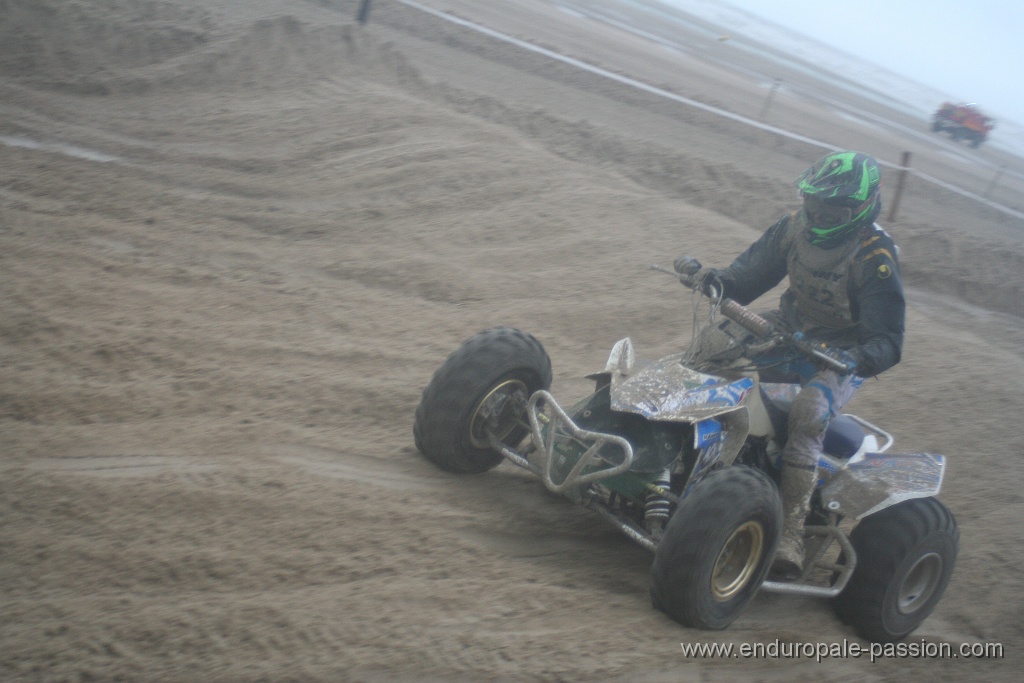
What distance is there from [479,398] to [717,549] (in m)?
1.41

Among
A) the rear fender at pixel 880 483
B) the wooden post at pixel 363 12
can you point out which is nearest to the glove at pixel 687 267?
the rear fender at pixel 880 483

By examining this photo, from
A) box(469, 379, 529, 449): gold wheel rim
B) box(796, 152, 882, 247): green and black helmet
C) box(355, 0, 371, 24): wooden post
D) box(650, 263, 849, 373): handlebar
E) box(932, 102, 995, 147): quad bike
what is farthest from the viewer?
box(932, 102, 995, 147): quad bike

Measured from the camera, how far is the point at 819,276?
459cm

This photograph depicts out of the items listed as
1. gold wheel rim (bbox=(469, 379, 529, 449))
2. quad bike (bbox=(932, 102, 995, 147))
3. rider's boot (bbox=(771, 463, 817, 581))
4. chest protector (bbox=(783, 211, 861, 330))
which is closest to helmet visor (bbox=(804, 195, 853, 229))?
chest protector (bbox=(783, 211, 861, 330))

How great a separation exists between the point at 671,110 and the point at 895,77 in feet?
116

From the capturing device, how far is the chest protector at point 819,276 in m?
4.50

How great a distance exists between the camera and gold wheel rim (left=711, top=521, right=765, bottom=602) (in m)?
3.75

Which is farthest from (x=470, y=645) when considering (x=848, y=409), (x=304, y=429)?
(x=848, y=409)

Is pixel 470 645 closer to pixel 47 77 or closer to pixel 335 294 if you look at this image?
pixel 335 294

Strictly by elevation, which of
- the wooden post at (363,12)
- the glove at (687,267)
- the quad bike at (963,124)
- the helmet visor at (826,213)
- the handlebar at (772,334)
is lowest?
the handlebar at (772,334)

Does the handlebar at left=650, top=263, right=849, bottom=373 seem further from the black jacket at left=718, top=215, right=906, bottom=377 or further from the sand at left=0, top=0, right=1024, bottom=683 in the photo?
the sand at left=0, top=0, right=1024, bottom=683

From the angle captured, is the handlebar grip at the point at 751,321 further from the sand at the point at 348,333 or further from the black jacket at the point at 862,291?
the sand at the point at 348,333

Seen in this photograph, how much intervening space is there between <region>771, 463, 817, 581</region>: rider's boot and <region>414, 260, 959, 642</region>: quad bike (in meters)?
0.11

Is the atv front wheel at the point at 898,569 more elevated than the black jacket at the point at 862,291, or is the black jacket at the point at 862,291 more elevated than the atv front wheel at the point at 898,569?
the black jacket at the point at 862,291
